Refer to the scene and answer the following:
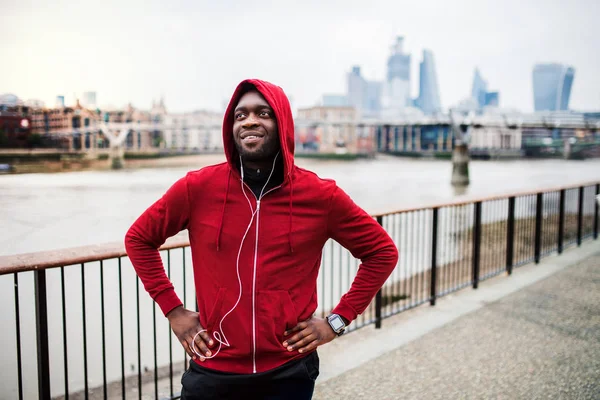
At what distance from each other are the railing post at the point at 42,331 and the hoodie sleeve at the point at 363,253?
1.36 meters

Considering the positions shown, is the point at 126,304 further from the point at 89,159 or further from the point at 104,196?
the point at 104,196

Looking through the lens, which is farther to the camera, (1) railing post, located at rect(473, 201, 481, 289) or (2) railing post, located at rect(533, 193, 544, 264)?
(2) railing post, located at rect(533, 193, 544, 264)

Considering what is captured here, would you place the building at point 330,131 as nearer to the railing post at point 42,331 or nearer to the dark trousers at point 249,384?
the railing post at point 42,331

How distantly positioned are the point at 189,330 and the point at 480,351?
263cm

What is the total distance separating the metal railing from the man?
3.17 feet

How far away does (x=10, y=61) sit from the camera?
745 cm

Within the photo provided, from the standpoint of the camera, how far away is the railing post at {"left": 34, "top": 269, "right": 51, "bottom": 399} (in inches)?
87.5

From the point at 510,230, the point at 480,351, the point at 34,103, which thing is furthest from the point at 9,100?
the point at 480,351

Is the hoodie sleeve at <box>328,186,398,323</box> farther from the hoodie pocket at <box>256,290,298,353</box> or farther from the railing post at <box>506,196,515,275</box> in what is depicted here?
the railing post at <box>506,196,515,275</box>

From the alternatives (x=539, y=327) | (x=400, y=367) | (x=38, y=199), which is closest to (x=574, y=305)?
(x=539, y=327)

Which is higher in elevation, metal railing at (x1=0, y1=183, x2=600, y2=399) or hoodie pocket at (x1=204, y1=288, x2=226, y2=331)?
hoodie pocket at (x1=204, y1=288, x2=226, y2=331)

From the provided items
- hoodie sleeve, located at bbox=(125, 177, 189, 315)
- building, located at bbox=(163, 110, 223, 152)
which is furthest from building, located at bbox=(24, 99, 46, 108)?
building, located at bbox=(163, 110, 223, 152)

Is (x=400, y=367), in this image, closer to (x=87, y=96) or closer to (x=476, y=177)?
(x=87, y=96)

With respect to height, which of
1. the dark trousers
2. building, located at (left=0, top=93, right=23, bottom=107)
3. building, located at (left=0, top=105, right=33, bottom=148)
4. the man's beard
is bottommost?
the dark trousers
